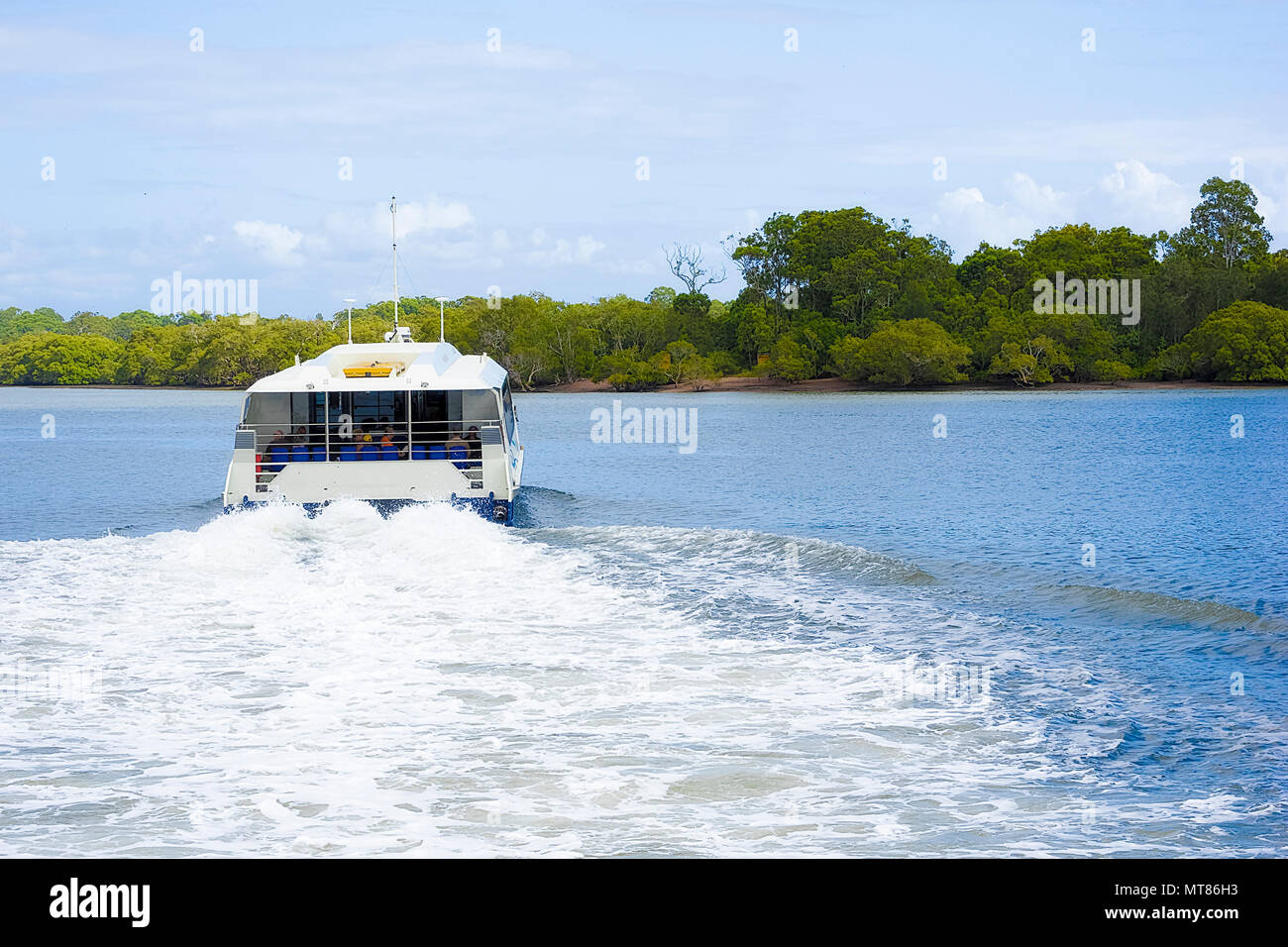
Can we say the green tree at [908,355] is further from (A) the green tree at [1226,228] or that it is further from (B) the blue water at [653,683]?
(B) the blue water at [653,683]

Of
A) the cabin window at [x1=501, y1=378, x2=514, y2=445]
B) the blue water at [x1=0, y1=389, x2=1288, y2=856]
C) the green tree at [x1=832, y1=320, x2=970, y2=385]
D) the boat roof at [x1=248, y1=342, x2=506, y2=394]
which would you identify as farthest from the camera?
the green tree at [x1=832, y1=320, x2=970, y2=385]

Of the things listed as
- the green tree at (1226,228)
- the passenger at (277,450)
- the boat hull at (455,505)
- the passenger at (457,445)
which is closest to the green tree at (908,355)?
the green tree at (1226,228)

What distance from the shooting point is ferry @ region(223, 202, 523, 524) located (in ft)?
72.4

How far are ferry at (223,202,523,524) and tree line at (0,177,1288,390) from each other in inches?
3922

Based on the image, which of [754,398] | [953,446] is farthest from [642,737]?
[754,398]

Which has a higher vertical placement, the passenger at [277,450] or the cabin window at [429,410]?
the cabin window at [429,410]

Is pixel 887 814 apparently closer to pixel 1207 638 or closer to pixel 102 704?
pixel 102 704

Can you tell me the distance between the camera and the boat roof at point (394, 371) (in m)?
22.7

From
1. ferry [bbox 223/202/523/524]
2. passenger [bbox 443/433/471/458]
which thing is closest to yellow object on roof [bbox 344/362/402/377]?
ferry [bbox 223/202/523/524]

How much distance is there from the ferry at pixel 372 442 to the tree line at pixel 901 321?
99.6 metres

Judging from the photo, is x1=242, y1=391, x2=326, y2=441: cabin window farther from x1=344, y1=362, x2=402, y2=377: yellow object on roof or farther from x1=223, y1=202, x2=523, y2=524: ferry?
x1=344, y1=362, x2=402, y2=377: yellow object on roof
